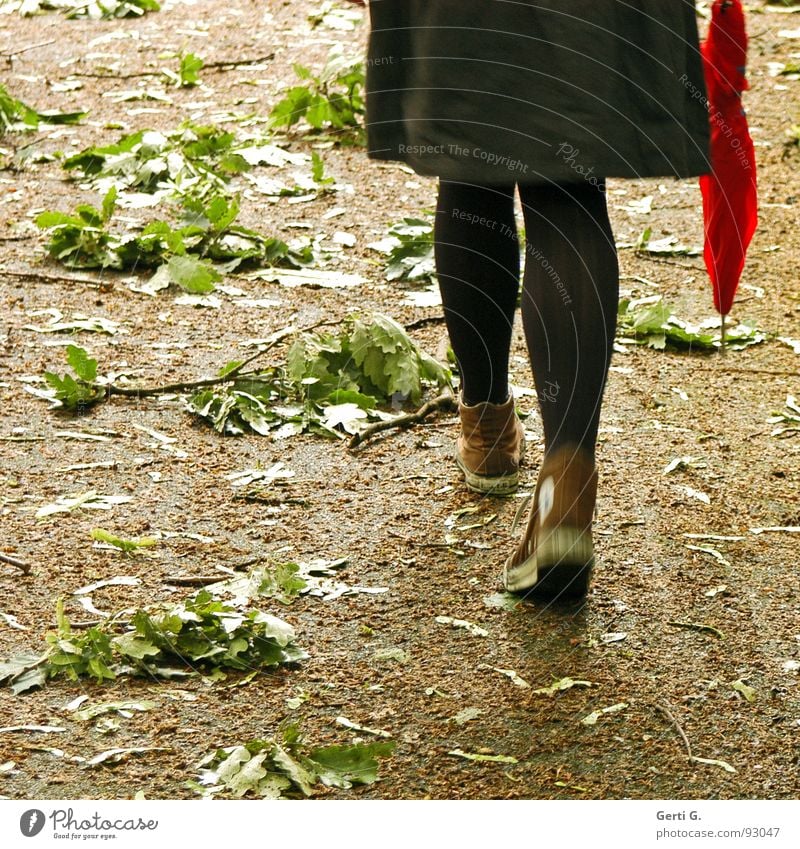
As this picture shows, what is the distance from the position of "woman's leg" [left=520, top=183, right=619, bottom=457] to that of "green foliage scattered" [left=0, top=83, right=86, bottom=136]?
2.91m

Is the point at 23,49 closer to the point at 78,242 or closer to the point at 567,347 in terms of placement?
the point at 78,242

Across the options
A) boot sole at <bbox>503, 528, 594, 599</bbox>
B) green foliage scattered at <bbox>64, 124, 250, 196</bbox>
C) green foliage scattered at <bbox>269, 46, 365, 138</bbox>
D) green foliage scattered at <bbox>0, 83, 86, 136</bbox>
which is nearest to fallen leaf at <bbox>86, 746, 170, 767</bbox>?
boot sole at <bbox>503, 528, 594, 599</bbox>

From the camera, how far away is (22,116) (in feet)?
13.8

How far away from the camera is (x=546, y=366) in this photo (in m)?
1.79

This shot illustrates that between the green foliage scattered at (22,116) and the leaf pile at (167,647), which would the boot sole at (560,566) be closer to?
the leaf pile at (167,647)

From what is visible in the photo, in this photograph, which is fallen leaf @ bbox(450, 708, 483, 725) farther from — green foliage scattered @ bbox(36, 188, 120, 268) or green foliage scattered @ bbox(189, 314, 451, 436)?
green foliage scattered @ bbox(36, 188, 120, 268)

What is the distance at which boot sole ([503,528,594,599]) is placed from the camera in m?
1.77

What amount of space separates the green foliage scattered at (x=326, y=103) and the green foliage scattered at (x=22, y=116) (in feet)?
2.47

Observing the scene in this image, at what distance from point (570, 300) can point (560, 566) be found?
383mm

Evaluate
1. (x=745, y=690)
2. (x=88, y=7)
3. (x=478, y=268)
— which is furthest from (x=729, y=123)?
(x=88, y=7)

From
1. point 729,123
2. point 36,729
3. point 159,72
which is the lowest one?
point 36,729

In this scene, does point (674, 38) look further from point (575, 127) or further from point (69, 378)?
point (69, 378)

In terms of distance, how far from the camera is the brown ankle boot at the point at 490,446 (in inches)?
86.2

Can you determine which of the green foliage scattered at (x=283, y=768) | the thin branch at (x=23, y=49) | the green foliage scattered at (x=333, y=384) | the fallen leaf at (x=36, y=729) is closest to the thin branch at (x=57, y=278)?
the green foliage scattered at (x=333, y=384)
